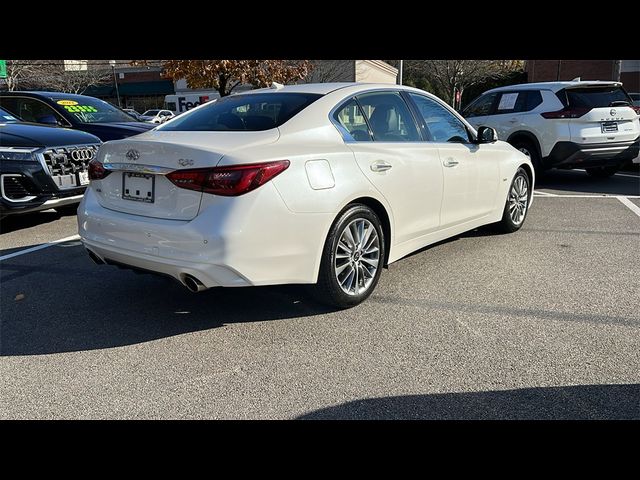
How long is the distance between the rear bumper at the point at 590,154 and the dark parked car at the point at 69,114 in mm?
6798

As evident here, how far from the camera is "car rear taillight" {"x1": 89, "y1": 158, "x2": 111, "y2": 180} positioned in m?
3.90

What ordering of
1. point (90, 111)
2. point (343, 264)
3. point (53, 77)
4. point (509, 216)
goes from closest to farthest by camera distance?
1. point (343, 264)
2. point (509, 216)
3. point (90, 111)
4. point (53, 77)

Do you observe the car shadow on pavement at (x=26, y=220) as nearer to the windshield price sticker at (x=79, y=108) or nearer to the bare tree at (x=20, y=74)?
the windshield price sticker at (x=79, y=108)

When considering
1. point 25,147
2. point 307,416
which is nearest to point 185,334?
point 307,416

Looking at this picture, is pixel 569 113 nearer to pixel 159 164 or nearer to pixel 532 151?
pixel 532 151

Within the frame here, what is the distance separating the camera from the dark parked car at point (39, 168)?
6.03 m

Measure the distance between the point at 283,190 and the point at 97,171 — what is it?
1.49 metres

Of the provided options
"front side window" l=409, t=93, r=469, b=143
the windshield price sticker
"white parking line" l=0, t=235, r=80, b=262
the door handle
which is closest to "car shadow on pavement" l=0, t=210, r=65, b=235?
"white parking line" l=0, t=235, r=80, b=262

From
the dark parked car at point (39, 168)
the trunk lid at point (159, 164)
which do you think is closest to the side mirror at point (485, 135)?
the trunk lid at point (159, 164)

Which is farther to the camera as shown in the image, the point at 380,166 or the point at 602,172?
the point at 602,172

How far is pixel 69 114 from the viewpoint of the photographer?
868 centimetres

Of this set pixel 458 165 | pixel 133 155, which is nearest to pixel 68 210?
pixel 133 155

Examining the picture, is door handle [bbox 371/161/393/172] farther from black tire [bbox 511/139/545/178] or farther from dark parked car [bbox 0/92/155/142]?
black tire [bbox 511/139/545/178]
